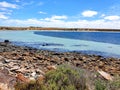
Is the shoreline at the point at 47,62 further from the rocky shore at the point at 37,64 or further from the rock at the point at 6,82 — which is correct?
the rock at the point at 6,82

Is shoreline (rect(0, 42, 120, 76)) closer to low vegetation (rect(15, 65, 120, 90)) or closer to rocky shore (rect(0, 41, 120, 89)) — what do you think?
rocky shore (rect(0, 41, 120, 89))

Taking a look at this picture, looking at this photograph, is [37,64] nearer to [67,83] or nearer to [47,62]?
[47,62]

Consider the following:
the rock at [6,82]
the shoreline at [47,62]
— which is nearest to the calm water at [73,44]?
the shoreline at [47,62]

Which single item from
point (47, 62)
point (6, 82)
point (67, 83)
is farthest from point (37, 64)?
point (67, 83)

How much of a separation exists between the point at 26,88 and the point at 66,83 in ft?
4.07

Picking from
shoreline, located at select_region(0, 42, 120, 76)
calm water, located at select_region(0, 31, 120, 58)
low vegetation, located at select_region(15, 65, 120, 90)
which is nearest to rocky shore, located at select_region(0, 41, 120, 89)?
shoreline, located at select_region(0, 42, 120, 76)

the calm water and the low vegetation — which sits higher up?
the low vegetation

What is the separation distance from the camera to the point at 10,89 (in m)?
6.79

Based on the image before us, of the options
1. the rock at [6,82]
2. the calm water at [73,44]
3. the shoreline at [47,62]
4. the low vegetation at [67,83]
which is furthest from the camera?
the calm water at [73,44]

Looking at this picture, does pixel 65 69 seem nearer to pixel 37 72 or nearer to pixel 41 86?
pixel 41 86

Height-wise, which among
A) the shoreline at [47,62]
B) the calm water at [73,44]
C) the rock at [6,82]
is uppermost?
the rock at [6,82]

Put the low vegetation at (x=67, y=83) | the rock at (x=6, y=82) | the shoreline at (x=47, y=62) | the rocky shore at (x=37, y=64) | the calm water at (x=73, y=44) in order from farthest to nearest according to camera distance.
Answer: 1. the calm water at (x=73, y=44)
2. the shoreline at (x=47, y=62)
3. the rocky shore at (x=37, y=64)
4. the rock at (x=6, y=82)
5. the low vegetation at (x=67, y=83)

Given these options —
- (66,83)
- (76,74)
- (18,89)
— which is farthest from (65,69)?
(18,89)

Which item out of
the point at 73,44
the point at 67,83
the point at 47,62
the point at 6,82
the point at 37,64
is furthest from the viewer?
the point at 73,44
